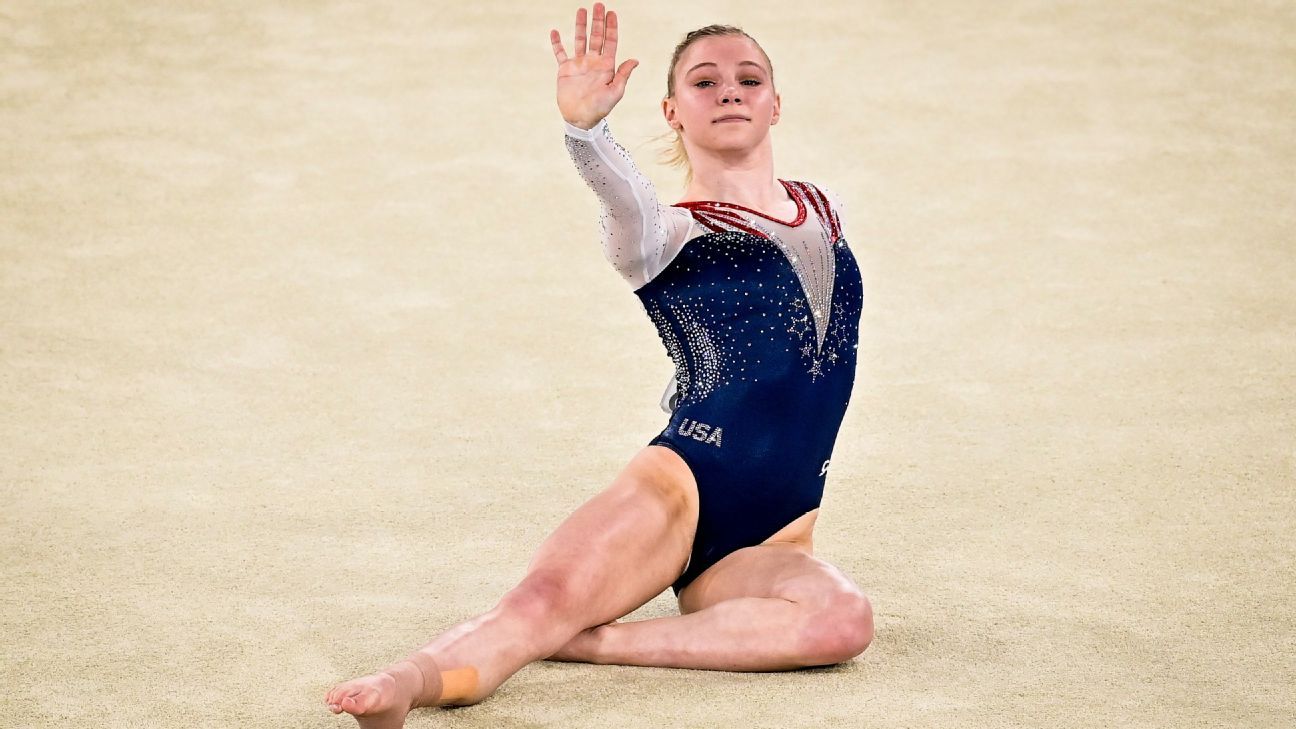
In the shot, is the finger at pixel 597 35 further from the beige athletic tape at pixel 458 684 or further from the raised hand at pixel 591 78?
the beige athletic tape at pixel 458 684

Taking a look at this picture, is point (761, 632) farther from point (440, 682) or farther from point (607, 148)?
point (607, 148)

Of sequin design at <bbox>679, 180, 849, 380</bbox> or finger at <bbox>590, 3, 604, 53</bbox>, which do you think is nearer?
finger at <bbox>590, 3, 604, 53</bbox>

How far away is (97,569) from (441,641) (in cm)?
86

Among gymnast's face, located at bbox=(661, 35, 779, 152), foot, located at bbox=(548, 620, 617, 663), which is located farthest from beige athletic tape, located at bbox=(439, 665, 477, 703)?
gymnast's face, located at bbox=(661, 35, 779, 152)

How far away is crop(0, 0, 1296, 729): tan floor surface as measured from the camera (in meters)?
2.19

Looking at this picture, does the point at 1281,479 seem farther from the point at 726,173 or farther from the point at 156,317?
the point at 156,317

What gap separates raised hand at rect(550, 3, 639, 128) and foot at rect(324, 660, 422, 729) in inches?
28.9

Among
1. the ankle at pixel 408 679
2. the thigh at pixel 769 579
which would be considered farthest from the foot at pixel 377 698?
the thigh at pixel 769 579

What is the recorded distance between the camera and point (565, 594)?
203cm

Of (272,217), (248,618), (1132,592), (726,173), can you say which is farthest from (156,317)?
(1132,592)

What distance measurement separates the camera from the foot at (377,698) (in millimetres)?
1753

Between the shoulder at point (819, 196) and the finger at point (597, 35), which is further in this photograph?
the shoulder at point (819, 196)

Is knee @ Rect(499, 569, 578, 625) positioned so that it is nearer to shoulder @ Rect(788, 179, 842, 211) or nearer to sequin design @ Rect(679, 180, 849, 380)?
sequin design @ Rect(679, 180, 849, 380)

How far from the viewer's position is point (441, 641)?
1939mm
